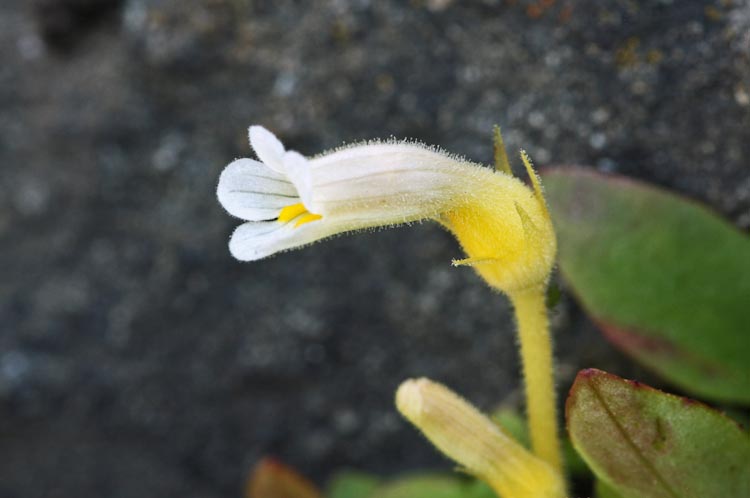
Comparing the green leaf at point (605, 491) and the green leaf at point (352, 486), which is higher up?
the green leaf at point (352, 486)

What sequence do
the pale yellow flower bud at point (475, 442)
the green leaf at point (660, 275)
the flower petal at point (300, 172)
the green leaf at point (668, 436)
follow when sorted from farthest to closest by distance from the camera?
the green leaf at point (660, 275), the pale yellow flower bud at point (475, 442), the green leaf at point (668, 436), the flower petal at point (300, 172)

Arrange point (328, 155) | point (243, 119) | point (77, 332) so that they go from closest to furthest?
point (328, 155) < point (243, 119) < point (77, 332)

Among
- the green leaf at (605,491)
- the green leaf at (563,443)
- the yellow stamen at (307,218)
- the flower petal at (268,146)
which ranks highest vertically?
the flower petal at (268,146)

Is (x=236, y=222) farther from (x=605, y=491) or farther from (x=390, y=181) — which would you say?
(x=605, y=491)

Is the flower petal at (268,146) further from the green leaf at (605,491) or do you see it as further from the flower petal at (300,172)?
the green leaf at (605,491)

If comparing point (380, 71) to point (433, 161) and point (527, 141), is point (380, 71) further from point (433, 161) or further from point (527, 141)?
point (433, 161)

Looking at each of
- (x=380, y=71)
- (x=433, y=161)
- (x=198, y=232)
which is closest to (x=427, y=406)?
(x=433, y=161)

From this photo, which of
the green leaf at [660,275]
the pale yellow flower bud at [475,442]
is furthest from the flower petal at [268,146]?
the green leaf at [660,275]

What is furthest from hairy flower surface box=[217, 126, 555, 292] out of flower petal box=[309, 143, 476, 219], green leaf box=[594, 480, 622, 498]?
green leaf box=[594, 480, 622, 498]

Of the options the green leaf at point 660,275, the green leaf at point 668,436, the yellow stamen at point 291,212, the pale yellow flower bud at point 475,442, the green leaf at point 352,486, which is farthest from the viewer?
the green leaf at point 352,486
